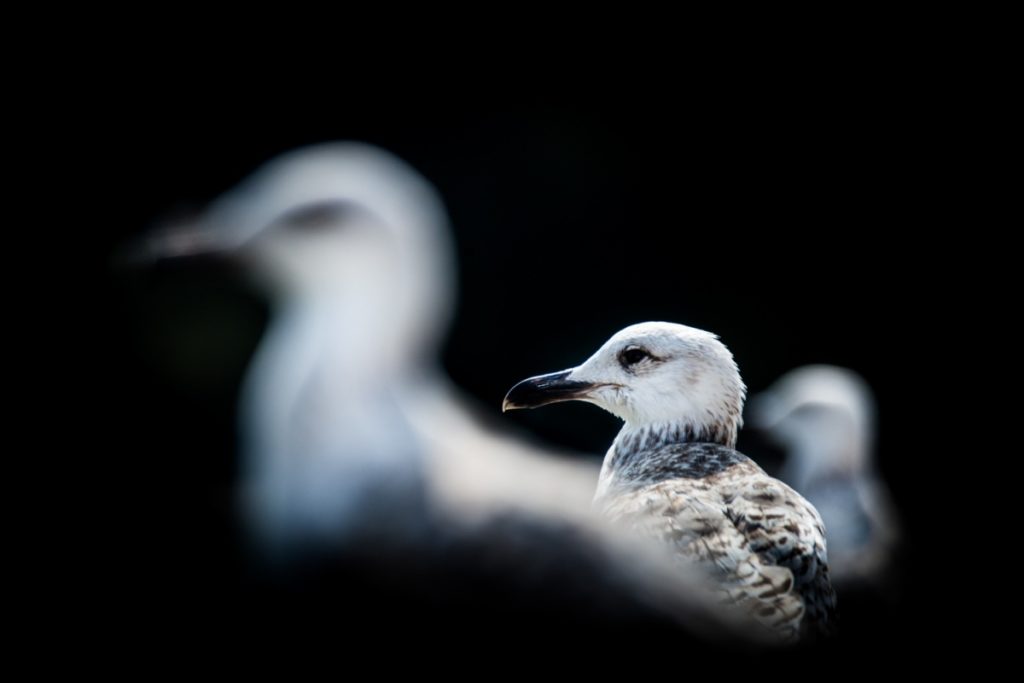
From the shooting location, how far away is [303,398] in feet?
5.56

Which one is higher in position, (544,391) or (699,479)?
(544,391)

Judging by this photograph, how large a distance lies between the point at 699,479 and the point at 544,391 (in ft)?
0.92

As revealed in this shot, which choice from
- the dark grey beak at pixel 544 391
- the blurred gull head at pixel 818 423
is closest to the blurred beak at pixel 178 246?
the dark grey beak at pixel 544 391

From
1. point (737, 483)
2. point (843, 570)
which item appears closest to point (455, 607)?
point (737, 483)

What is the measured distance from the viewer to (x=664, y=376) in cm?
226

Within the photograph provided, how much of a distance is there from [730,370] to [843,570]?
41.0 inches

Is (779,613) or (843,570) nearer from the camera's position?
(779,613)

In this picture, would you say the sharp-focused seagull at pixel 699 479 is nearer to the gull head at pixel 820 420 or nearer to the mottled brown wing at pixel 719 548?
the mottled brown wing at pixel 719 548

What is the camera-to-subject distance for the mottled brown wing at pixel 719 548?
→ 1.88m

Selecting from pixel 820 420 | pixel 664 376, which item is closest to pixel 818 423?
pixel 820 420

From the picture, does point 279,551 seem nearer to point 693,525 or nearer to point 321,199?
point 321,199

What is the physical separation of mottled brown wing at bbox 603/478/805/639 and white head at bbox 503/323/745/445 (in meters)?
0.25

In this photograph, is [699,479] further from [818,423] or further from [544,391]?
[818,423]

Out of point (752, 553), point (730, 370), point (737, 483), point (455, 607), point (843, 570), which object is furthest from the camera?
point (843, 570)
